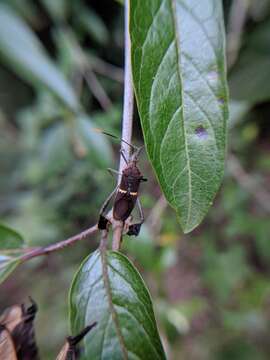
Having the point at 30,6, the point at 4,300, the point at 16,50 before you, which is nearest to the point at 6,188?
the point at 4,300

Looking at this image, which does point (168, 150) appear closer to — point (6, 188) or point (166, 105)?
point (166, 105)

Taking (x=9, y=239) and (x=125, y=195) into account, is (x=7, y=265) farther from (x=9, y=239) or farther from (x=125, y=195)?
(x=125, y=195)

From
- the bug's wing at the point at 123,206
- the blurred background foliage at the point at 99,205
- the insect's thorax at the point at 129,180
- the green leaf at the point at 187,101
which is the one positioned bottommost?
the blurred background foliage at the point at 99,205

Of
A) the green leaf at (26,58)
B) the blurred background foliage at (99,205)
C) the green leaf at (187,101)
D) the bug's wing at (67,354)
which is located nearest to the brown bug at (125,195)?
the green leaf at (187,101)

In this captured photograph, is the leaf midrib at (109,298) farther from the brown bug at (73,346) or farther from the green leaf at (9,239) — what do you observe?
the green leaf at (9,239)

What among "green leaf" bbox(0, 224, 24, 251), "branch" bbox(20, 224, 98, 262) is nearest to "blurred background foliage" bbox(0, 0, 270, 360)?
"green leaf" bbox(0, 224, 24, 251)

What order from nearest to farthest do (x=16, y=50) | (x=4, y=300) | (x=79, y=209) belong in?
(x=16, y=50) < (x=79, y=209) < (x=4, y=300)
